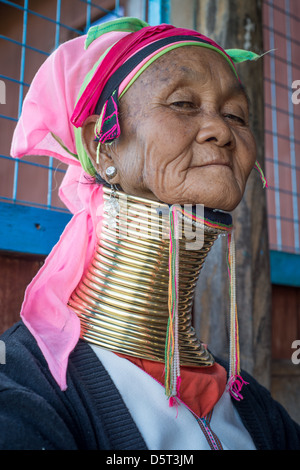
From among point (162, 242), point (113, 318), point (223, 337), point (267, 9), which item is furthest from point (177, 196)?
point (267, 9)

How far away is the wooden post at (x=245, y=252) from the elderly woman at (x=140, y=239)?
0.79 metres

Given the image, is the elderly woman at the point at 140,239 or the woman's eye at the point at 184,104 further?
the woman's eye at the point at 184,104

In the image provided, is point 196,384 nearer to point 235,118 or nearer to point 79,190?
point 79,190

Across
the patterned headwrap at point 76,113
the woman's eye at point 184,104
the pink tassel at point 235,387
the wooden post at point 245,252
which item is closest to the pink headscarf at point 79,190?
the patterned headwrap at point 76,113

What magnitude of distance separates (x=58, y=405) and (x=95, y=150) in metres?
0.80

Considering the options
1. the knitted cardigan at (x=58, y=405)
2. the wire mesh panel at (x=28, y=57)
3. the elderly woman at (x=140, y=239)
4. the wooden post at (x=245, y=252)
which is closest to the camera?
the knitted cardigan at (x=58, y=405)

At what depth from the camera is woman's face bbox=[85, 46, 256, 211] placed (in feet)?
4.43

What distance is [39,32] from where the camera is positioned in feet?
14.1

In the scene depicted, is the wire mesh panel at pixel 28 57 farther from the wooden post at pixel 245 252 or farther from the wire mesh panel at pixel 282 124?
the wire mesh panel at pixel 282 124

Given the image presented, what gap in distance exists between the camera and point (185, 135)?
1.36 metres

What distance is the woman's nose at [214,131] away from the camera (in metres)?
1.37

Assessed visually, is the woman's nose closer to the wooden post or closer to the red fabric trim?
the red fabric trim
